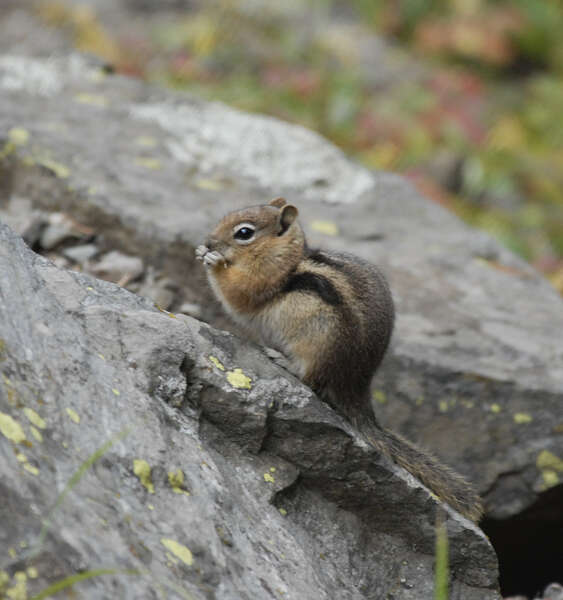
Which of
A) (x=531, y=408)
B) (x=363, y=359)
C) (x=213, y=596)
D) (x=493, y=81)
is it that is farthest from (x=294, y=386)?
(x=493, y=81)

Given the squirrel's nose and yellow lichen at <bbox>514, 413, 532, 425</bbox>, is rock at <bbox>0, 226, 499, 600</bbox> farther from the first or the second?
yellow lichen at <bbox>514, 413, 532, 425</bbox>

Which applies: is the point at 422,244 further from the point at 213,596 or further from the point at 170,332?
the point at 213,596

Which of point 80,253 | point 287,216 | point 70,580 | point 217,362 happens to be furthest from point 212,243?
point 70,580

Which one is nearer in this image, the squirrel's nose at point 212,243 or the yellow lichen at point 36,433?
the yellow lichen at point 36,433

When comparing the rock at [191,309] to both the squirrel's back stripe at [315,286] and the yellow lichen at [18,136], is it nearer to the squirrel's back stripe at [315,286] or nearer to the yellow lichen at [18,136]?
the squirrel's back stripe at [315,286]

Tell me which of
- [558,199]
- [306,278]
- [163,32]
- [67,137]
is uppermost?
[306,278]

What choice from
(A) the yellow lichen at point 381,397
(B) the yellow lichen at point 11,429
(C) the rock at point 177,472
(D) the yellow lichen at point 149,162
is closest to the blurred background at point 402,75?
(D) the yellow lichen at point 149,162

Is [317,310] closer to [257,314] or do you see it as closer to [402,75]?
[257,314]

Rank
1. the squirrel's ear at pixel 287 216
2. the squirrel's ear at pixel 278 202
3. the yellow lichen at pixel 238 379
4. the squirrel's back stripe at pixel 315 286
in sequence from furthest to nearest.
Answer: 1. the squirrel's ear at pixel 278 202
2. the squirrel's ear at pixel 287 216
3. the squirrel's back stripe at pixel 315 286
4. the yellow lichen at pixel 238 379
